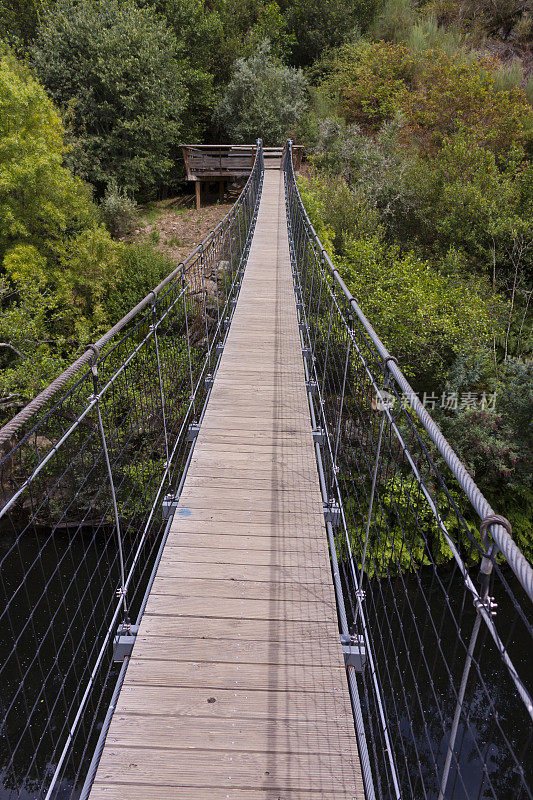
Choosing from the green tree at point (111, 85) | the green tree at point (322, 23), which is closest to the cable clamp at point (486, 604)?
the green tree at point (111, 85)

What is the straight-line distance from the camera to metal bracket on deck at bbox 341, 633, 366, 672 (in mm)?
1943

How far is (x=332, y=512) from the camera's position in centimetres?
266

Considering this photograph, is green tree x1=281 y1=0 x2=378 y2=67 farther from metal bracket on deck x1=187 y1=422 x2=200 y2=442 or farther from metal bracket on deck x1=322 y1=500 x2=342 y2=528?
metal bracket on deck x1=322 y1=500 x2=342 y2=528

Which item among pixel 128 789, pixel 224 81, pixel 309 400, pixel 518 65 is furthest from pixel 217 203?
pixel 128 789

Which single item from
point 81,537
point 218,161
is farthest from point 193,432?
point 218,161

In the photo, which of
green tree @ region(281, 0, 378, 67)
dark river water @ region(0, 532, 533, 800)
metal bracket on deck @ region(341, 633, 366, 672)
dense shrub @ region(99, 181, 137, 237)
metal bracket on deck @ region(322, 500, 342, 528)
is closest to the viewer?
metal bracket on deck @ region(341, 633, 366, 672)

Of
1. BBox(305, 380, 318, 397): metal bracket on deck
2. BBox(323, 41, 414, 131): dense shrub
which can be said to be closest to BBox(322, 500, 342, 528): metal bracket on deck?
BBox(305, 380, 318, 397): metal bracket on deck

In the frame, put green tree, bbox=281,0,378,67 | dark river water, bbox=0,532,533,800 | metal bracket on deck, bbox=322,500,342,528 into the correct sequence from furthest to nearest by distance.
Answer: green tree, bbox=281,0,378,67 < dark river water, bbox=0,532,533,800 < metal bracket on deck, bbox=322,500,342,528

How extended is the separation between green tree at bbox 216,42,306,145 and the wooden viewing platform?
2.97 ft

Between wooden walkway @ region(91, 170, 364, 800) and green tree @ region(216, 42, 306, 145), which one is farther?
green tree @ region(216, 42, 306, 145)

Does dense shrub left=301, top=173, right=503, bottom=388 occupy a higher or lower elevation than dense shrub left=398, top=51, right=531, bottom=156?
lower

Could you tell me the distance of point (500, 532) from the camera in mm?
893

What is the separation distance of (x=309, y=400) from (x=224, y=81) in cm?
1611

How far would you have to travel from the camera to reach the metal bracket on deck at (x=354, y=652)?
76.5 inches
